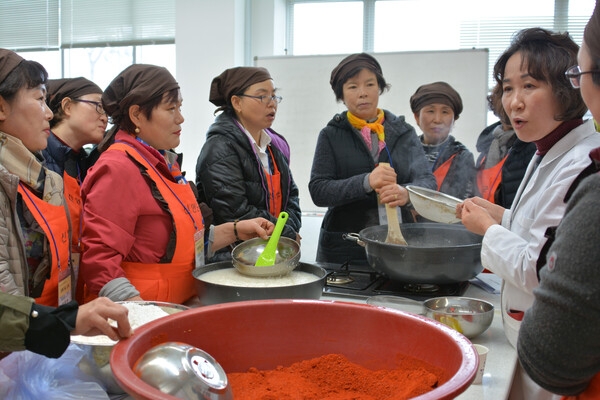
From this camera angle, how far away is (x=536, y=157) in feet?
4.79

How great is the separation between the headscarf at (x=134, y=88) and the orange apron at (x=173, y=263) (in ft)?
0.52

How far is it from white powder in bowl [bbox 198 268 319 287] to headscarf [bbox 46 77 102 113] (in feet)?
3.81

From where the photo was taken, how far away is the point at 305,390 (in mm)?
938

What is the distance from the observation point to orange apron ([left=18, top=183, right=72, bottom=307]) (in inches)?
54.7

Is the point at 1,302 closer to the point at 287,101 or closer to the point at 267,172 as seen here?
the point at 267,172

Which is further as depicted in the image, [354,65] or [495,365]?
[354,65]

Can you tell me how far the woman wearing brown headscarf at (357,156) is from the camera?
248 centimetres

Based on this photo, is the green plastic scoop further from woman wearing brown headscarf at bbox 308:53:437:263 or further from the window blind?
the window blind

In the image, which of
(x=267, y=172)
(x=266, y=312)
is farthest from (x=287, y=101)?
(x=266, y=312)

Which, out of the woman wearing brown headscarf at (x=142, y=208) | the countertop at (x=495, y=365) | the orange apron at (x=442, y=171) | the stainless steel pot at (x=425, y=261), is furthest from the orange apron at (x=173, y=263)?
the orange apron at (x=442, y=171)

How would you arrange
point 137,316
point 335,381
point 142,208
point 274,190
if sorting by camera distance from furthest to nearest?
1. point 274,190
2. point 142,208
3. point 137,316
4. point 335,381

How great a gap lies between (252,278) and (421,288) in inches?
23.3

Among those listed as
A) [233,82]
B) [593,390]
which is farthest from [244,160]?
[593,390]

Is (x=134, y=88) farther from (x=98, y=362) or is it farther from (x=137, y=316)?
(x=98, y=362)
